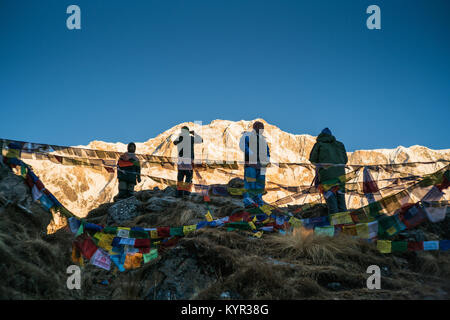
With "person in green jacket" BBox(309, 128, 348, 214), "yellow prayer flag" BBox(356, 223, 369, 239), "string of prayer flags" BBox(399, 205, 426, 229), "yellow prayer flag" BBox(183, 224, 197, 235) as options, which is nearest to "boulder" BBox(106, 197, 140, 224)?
"yellow prayer flag" BBox(183, 224, 197, 235)

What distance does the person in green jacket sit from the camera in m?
6.26

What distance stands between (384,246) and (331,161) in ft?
8.41

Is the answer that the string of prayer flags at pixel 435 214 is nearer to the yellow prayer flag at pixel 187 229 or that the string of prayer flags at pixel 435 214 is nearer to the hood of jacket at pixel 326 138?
the hood of jacket at pixel 326 138

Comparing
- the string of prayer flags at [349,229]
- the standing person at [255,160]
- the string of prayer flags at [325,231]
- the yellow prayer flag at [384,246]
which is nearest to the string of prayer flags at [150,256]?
the string of prayer flags at [325,231]

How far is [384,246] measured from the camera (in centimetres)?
434

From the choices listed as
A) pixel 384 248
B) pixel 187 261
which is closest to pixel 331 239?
pixel 384 248

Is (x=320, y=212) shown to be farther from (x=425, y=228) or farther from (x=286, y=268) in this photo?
(x=286, y=268)

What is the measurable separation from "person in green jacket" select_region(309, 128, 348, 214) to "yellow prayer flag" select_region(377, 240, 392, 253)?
1771mm

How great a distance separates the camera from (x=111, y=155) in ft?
17.1

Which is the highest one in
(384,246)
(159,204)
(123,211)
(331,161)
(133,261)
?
(331,161)

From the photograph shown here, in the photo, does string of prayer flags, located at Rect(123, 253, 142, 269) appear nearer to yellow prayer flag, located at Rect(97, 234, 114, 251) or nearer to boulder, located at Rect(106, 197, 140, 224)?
yellow prayer flag, located at Rect(97, 234, 114, 251)

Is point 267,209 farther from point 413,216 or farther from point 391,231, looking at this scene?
point 413,216

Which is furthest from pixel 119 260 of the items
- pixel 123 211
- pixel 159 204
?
pixel 159 204

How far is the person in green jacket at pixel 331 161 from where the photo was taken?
6258 millimetres
